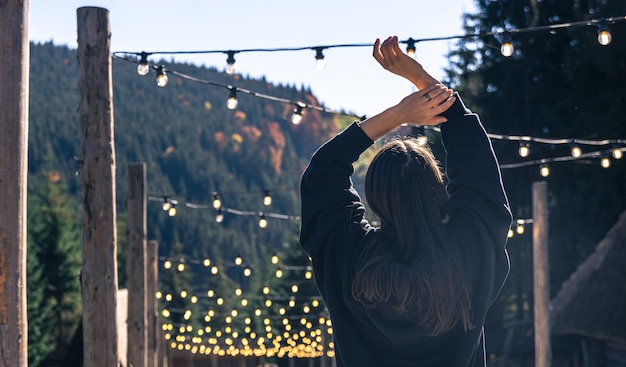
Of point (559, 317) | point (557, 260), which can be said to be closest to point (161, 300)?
point (557, 260)

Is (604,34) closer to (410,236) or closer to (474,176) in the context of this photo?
(474,176)

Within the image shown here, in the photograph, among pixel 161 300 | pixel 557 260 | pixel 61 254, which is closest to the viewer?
pixel 557 260

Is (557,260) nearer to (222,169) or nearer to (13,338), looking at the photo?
(13,338)

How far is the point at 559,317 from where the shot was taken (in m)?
24.5

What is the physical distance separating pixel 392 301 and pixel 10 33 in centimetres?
301

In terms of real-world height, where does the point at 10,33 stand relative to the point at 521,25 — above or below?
below

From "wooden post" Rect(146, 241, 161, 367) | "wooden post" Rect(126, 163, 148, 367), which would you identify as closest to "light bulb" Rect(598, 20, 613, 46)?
"wooden post" Rect(126, 163, 148, 367)

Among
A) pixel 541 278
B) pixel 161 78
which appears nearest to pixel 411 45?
pixel 161 78

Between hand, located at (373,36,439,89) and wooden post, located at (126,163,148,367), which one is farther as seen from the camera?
wooden post, located at (126,163,148,367)

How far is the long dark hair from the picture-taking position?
8.83 ft

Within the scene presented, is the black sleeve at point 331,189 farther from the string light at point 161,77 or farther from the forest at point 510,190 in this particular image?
the string light at point 161,77

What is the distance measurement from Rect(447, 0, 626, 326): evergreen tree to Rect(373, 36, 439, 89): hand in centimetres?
2635

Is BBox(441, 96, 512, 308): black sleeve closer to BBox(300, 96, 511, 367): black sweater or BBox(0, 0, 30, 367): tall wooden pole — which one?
BBox(300, 96, 511, 367): black sweater

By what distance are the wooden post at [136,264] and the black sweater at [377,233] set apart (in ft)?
38.2
